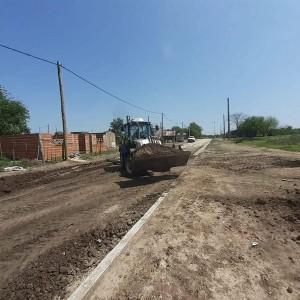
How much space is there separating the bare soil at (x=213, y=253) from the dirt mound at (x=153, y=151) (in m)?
3.97

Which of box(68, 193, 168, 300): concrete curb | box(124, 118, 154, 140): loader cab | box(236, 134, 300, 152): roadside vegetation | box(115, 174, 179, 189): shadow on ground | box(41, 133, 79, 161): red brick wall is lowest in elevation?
box(236, 134, 300, 152): roadside vegetation

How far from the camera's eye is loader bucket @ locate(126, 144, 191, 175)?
1306 cm

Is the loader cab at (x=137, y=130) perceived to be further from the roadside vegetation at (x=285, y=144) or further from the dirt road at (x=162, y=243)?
the roadside vegetation at (x=285, y=144)

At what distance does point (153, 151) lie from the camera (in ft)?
43.9

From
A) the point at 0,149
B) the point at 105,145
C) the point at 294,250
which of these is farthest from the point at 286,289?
the point at 105,145

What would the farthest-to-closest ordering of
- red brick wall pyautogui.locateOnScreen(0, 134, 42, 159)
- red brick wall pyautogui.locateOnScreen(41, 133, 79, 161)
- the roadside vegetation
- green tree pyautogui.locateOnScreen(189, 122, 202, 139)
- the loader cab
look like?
1. green tree pyautogui.locateOnScreen(189, 122, 202, 139)
2. the roadside vegetation
3. red brick wall pyautogui.locateOnScreen(41, 133, 79, 161)
4. red brick wall pyautogui.locateOnScreen(0, 134, 42, 159)
5. the loader cab

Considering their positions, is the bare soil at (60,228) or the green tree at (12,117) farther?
the green tree at (12,117)

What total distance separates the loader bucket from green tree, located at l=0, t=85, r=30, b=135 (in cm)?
3319

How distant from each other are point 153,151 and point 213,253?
321 inches

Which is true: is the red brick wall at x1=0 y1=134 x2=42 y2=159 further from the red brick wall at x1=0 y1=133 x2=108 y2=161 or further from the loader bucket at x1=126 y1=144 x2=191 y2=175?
the loader bucket at x1=126 y1=144 x2=191 y2=175

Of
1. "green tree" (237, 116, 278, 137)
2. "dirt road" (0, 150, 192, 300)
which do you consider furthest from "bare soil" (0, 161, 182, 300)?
"green tree" (237, 116, 278, 137)

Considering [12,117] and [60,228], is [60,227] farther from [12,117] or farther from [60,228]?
[12,117]

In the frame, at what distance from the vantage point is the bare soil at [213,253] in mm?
4324

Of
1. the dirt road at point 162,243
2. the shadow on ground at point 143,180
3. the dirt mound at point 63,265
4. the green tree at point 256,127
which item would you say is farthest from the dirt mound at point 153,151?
the green tree at point 256,127
